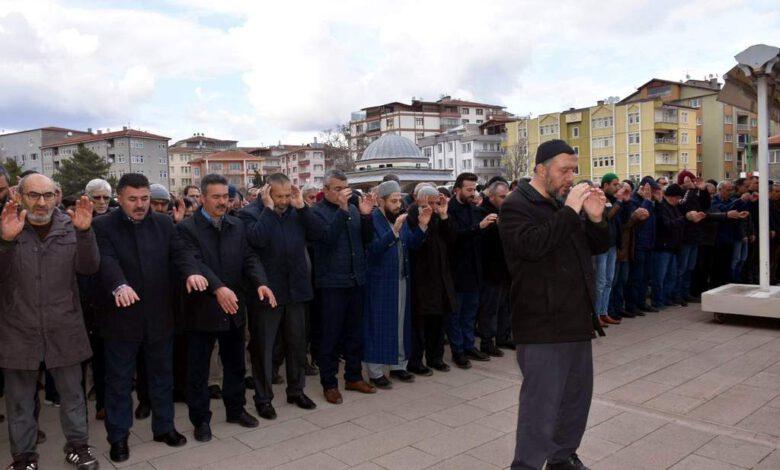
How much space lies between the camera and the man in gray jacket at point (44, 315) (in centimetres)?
403

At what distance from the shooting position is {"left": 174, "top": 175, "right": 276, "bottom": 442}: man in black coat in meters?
4.67

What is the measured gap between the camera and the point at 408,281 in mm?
6285

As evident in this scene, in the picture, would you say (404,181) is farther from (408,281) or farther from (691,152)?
(691,152)

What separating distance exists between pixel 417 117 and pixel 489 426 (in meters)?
98.7

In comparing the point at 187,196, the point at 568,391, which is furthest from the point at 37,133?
the point at 568,391

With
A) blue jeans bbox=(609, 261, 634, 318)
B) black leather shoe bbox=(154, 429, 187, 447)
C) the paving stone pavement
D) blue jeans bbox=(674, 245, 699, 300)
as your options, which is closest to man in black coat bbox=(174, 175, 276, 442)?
black leather shoe bbox=(154, 429, 187, 447)

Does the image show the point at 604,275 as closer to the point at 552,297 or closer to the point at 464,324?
the point at 464,324

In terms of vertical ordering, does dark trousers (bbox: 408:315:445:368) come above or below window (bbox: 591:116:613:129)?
below

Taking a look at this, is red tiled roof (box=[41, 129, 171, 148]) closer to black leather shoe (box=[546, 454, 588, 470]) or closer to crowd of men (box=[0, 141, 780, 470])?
crowd of men (box=[0, 141, 780, 470])

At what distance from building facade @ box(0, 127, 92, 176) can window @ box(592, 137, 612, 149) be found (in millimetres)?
75469

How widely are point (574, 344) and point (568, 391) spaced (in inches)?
12.1

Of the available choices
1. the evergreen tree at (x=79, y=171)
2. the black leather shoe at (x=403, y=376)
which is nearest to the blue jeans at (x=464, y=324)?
the black leather shoe at (x=403, y=376)

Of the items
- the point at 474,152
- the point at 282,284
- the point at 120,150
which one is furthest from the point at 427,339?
the point at 120,150

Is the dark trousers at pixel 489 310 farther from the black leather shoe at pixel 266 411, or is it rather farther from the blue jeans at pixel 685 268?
the blue jeans at pixel 685 268
